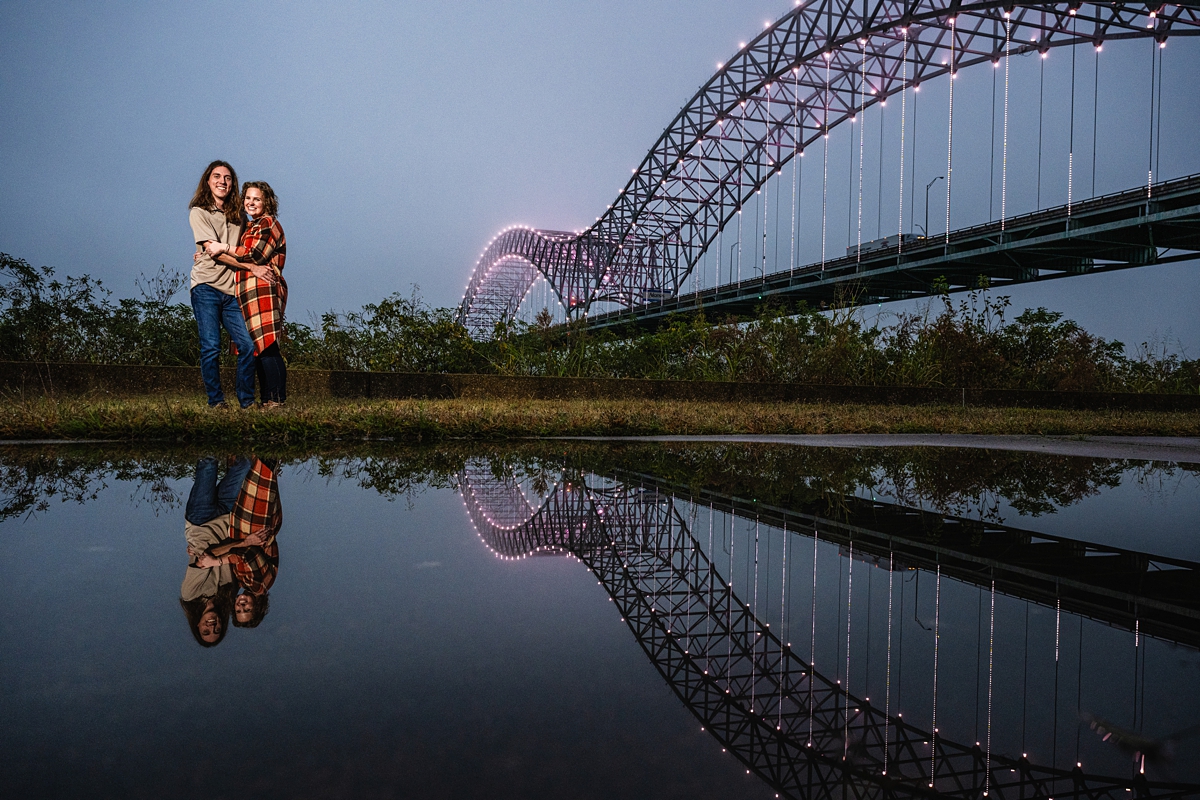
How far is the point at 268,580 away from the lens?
1.29 meters

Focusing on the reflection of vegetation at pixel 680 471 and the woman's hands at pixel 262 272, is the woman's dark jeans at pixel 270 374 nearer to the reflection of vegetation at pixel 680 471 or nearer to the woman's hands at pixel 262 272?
the woman's hands at pixel 262 272

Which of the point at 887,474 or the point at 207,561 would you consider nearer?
the point at 207,561

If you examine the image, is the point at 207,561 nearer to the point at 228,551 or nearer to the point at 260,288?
the point at 228,551

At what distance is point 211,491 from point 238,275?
2.67m

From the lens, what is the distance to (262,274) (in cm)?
435

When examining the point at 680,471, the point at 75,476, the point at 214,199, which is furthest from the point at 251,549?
the point at 214,199

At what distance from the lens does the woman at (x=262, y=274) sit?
4336mm

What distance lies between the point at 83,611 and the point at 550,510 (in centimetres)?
121

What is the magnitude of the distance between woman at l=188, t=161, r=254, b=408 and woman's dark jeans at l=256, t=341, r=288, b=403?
0.07 meters

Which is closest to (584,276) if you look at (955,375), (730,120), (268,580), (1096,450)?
(730,120)

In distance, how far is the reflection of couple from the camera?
44.4 inches

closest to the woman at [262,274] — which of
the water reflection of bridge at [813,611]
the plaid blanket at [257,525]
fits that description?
the plaid blanket at [257,525]

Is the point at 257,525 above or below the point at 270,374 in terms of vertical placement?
below

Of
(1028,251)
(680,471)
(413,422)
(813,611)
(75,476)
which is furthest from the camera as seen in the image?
(1028,251)
